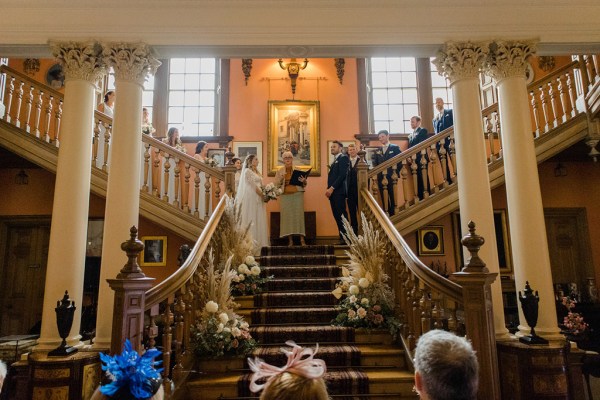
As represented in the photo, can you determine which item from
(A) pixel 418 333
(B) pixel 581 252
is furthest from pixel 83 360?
(B) pixel 581 252

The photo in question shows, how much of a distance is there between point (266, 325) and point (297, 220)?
273 centimetres

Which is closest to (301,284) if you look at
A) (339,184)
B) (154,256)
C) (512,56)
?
(339,184)

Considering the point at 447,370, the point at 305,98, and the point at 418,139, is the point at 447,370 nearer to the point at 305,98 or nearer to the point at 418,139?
the point at 418,139

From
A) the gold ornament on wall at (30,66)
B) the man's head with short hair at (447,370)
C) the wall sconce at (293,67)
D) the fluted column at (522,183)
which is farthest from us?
the wall sconce at (293,67)

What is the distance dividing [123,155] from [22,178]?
13.9 ft

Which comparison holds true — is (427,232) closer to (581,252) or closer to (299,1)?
(581,252)

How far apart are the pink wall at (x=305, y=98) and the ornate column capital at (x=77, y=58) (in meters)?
4.64

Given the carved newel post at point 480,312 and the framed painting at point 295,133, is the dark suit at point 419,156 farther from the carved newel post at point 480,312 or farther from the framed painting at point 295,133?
the carved newel post at point 480,312

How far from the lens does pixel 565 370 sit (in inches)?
166

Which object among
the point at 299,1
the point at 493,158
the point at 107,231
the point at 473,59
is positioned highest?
the point at 299,1

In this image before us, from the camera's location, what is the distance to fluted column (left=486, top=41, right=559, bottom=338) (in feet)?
16.0

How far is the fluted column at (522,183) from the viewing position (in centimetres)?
488

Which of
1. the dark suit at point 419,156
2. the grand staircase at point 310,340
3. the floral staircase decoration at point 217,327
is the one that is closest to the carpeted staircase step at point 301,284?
the grand staircase at point 310,340

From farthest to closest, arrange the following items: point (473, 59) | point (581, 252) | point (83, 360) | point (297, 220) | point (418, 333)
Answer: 1. point (581, 252)
2. point (297, 220)
3. point (473, 59)
4. point (418, 333)
5. point (83, 360)
